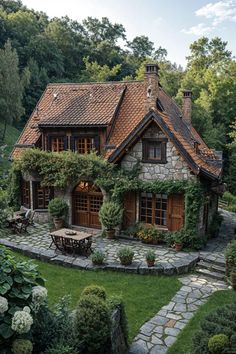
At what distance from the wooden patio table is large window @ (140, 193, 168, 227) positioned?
11.6 ft

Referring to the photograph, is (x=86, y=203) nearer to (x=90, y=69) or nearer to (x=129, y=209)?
(x=129, y=209)

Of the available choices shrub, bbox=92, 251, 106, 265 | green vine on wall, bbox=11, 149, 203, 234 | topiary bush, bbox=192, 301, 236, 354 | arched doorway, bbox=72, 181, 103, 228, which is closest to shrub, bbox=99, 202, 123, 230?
green vine on wall, bbox=11, 149, 203, 234

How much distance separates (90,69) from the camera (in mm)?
45094

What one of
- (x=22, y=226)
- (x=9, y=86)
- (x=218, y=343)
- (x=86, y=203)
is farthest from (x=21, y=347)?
(x=9, y=86)

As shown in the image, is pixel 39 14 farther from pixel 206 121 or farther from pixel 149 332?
pixel 149 332

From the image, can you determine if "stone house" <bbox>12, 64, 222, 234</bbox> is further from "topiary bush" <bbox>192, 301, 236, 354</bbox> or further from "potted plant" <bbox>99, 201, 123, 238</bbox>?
"topiary bush" <bbox>192, 301, 236, 354</bbox>

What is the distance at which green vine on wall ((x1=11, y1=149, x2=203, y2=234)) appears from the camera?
1493 centimetres

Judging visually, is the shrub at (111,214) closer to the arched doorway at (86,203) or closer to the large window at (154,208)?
the large window at (154,208)

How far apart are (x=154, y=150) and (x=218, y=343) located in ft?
36.2

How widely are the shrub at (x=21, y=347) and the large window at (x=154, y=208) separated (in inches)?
433

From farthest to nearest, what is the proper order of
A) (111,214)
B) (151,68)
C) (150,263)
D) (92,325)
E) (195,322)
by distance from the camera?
(151,68), (111,214), (150,263), (195,322), (92,325)

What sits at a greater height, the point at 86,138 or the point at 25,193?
the point at 86,138

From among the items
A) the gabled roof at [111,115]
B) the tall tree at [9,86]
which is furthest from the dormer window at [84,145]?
the tall tree at [9,86]

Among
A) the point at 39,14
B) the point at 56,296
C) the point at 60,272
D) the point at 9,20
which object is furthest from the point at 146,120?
the point at 39,14
